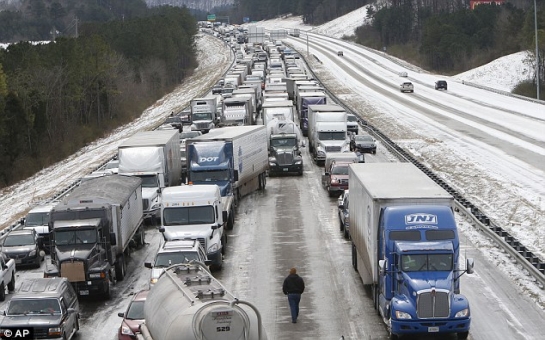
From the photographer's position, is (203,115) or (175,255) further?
(203,115)

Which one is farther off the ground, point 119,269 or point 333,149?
point 333,149

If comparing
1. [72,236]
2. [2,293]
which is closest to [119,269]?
[72,236]

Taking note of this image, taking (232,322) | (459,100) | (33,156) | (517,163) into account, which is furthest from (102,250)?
(459,100)

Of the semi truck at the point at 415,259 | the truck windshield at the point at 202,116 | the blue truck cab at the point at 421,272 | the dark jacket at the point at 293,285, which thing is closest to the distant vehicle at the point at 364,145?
the truck windshield at the point at 202,116

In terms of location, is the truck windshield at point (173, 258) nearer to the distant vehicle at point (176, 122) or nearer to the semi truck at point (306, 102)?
the semi truck at point (306, 102)

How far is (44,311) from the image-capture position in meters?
23.9

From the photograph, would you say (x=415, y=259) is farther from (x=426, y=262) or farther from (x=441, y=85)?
(x=441, y=85)

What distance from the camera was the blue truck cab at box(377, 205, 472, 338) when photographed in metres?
22.5

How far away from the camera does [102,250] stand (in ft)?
99.2

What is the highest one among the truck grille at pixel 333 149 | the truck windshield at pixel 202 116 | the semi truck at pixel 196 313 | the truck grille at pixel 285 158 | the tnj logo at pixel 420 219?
the tnj logo at pixel 420 219

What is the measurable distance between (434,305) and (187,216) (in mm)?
12899

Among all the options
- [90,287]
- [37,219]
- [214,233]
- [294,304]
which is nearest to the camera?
[294,304]

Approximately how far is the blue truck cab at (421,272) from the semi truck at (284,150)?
94.7ft

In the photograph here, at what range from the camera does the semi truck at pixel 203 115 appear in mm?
71312
